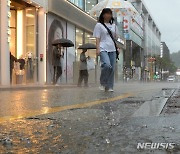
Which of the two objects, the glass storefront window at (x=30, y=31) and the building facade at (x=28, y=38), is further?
the glass storefront window at (x=30, y=31)

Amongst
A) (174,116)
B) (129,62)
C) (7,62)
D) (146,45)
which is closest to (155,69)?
(146,45)

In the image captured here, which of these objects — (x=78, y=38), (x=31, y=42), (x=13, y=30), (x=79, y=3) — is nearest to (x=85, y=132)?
(x=13, y=30)

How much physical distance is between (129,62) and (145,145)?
69469 mm

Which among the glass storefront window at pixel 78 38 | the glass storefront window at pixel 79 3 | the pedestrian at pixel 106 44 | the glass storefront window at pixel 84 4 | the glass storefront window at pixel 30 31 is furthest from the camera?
the glass storefront window at pixel 84 4

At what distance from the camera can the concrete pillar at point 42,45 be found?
20.0m

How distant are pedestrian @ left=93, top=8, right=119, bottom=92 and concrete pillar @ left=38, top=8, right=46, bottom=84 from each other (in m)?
11.5

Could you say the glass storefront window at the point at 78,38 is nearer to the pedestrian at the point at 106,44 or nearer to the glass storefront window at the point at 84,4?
the glass storefront window at the point at 84,4

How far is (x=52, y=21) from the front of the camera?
2147cm

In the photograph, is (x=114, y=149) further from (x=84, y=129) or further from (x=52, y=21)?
(x=52, y=21)

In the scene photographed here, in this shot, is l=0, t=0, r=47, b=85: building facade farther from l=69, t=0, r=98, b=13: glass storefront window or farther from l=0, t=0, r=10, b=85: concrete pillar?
l=69, t=0, r=98, b=13: glass storefront window

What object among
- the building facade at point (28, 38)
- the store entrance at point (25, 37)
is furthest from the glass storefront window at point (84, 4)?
the store entrance at point (25, 37)

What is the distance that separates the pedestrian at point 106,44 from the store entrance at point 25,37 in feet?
34.8

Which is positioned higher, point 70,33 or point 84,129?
point 70,33

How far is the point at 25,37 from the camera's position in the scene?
64.3 feet
